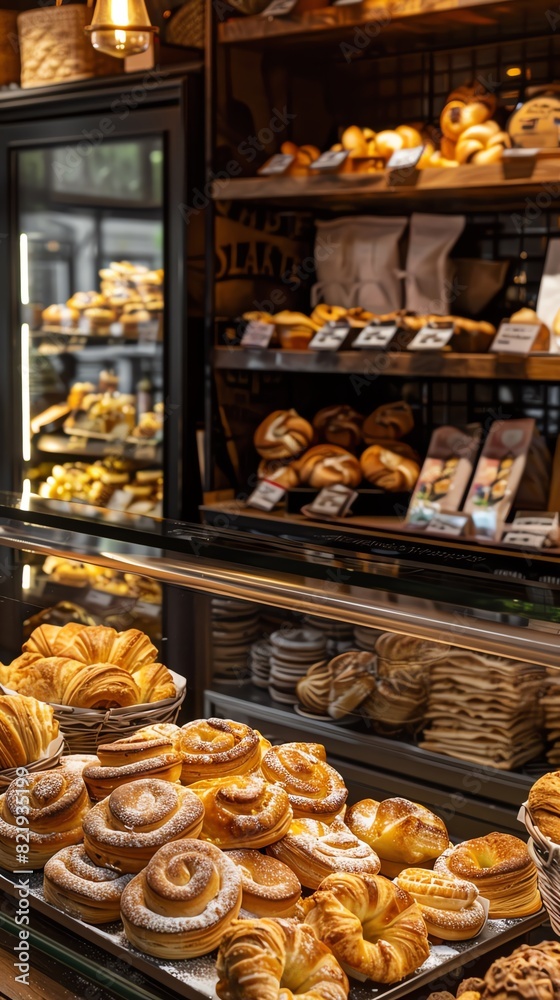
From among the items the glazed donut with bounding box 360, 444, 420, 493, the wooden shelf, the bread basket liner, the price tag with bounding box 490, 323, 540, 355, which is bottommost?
the bread basket liner

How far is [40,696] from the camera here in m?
1.22

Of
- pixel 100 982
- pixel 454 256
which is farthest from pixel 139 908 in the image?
pixel 454 256

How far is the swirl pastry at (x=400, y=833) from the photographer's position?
974 mm

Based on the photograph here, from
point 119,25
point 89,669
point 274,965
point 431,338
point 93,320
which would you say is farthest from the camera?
point 93,320

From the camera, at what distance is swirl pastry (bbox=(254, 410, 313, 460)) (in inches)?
117

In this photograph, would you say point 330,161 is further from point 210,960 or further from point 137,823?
point 210,960

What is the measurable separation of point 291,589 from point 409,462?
1.91 meters

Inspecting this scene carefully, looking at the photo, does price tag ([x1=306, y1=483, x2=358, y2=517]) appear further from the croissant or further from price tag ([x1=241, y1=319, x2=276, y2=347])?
the croissant

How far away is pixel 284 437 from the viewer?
2.99m

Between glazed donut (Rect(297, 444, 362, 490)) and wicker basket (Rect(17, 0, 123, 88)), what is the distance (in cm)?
141

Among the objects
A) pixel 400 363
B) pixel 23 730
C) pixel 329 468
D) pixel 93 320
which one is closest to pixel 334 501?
pixel 329 468

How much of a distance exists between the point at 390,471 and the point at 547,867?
1.99 meters

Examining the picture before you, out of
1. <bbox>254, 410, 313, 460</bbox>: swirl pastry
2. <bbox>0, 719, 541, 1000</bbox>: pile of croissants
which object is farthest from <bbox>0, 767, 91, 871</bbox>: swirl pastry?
<bbox>254, 410, 313, 460</bbox>: swirl pastry

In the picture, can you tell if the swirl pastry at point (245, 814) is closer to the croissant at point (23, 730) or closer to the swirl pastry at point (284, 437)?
the croissant at point (23, 730)
